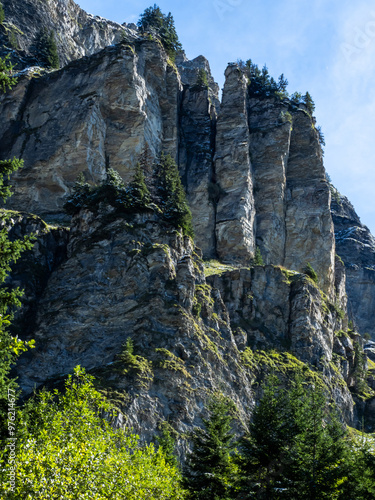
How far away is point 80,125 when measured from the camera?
74.9 m

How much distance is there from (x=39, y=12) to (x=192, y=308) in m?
82.8

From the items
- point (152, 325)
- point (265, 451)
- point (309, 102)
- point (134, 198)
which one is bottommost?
point (265, 451)

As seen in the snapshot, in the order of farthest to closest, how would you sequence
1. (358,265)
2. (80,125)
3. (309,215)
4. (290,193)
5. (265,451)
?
(358,265) < (290,193) < (309,215) < (80,125) < (265,451)

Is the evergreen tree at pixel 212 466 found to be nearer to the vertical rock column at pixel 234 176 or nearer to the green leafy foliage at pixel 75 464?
the green leafy foliage at pixel 75 464

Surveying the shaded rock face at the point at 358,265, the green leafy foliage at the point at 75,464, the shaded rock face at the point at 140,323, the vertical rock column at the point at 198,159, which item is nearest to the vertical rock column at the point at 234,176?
the vertical rock column at the point at 198,159

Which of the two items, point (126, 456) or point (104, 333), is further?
point (104, 333)

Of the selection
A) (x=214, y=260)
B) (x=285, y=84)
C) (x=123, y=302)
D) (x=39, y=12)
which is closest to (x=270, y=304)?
(x=214, y=260)

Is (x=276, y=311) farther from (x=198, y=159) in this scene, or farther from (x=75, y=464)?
(x=75, y=464)

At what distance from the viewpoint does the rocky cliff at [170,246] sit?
4756cm

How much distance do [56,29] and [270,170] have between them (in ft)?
184

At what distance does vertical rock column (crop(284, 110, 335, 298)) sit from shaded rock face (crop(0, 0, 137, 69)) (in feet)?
127

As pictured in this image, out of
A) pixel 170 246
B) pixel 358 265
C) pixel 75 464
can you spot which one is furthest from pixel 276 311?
pixel 358 265

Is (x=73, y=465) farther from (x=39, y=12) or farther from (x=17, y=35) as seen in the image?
(x=39, y=12)

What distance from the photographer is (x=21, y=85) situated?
3241 inches
